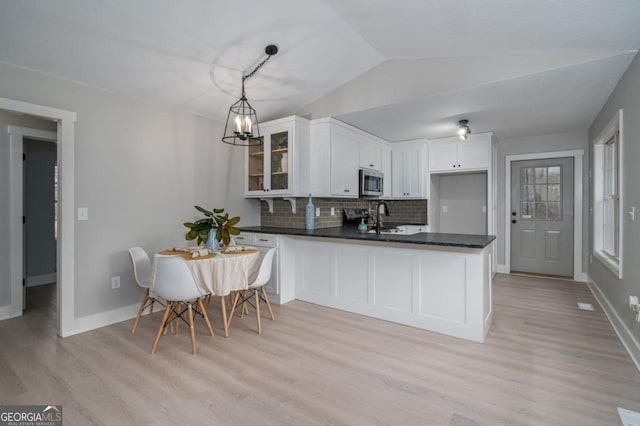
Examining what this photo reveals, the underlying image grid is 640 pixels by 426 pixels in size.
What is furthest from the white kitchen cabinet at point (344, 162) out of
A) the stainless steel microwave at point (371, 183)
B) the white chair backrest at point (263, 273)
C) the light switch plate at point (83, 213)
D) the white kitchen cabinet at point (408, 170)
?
the light switch plate at point (83, 213)

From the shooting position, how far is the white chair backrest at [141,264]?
3084 mm

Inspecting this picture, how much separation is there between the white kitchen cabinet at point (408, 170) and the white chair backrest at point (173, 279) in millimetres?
3993

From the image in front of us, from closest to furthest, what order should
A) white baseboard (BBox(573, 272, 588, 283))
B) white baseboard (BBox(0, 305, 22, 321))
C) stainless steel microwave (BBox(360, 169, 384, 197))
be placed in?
1. white baseboard (BBox(0, 305, 22, 321))
2. stainless steel microwave (BBox(360, 169, 384, 197))
3. white baseboard (BBox(573, 272, 588, 283))

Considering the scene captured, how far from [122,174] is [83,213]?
0.52m

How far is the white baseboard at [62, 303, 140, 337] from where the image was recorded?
2.97 m

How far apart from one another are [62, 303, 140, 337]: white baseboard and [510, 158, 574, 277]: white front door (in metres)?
5.68

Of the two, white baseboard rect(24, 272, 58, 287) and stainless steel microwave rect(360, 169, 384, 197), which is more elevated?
stainless steel microwave rect(360, 169, 384, 197)

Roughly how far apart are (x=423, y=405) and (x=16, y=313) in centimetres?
425

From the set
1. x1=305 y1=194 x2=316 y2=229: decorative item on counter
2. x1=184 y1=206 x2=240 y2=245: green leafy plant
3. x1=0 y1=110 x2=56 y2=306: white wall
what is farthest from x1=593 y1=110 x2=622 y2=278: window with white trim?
x1=0 y1=110 x2=56 y2=306: white wall

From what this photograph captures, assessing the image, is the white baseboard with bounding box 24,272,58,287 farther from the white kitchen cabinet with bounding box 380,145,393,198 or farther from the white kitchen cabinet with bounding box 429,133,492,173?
the white kitchen cabinet with bounding box 429,133,492,173

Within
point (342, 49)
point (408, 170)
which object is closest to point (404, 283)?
point (342, 49)

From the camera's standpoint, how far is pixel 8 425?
1765 millimetres

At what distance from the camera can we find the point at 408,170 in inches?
218

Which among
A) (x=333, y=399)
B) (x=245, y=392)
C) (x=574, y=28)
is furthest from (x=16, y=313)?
(x=574, y=28)
